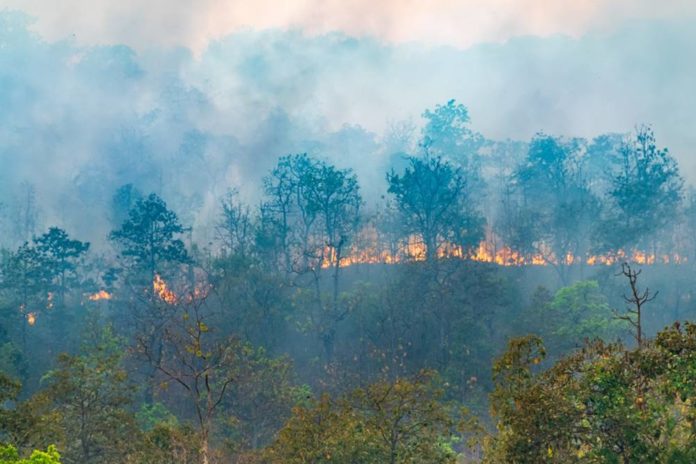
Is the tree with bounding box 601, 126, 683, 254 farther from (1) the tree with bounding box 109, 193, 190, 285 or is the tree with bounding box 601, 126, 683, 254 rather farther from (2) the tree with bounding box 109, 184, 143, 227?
(2) the tree with bounding box 109, 184, 143, 227

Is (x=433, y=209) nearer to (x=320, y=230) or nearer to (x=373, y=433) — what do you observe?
(x=320, y=230)

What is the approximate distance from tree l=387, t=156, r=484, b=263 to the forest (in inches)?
13.9

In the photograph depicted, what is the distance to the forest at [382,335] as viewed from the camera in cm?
1875

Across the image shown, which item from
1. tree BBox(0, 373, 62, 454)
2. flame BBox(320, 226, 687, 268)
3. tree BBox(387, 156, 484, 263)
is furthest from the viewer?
flame BBox(320, 226, 687, 268)

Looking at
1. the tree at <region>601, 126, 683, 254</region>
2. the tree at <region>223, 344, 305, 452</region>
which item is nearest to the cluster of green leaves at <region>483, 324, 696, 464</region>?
the tree at <region>223, 344, 305, 452</region>

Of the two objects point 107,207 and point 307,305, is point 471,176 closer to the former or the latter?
point 307,305

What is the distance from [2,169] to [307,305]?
79.9 m

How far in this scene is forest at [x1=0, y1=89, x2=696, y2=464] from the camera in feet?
61.5

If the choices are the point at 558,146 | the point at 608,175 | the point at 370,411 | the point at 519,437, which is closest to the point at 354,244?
the point at 558,146

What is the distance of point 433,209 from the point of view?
7875 centimetres

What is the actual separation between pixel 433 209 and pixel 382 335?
2368 cm

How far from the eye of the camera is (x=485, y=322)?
209 feet

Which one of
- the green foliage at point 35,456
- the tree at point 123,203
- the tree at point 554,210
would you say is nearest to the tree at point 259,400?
the green foliage at point 35,456

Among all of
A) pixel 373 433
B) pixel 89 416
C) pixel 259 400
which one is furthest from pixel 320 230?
pixel 373 433
